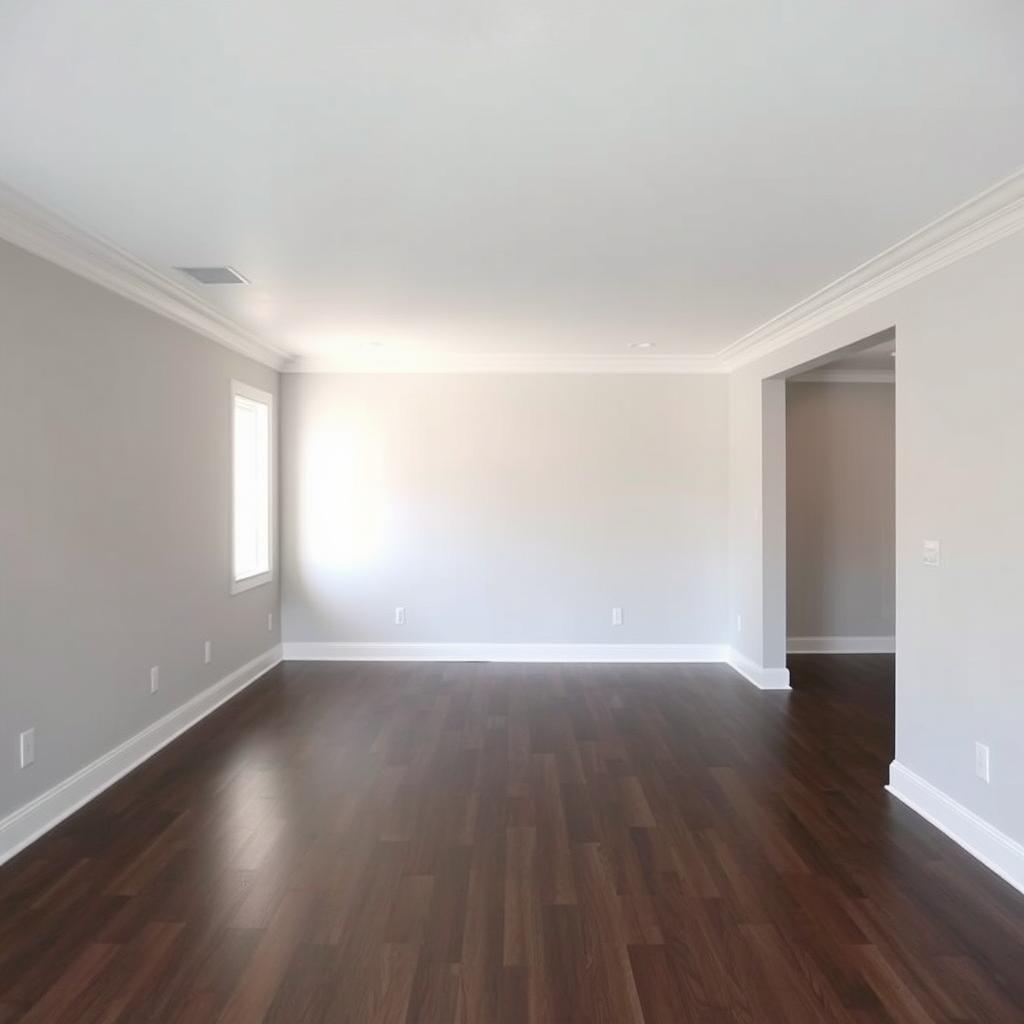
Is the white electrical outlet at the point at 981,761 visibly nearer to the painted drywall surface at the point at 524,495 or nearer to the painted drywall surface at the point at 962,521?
the painted drywall surface at the point at 962,521

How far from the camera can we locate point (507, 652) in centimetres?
554

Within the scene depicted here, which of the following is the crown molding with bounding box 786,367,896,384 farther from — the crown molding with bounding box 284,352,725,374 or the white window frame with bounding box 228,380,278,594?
the white window frame with bounding box 228,380,278,594

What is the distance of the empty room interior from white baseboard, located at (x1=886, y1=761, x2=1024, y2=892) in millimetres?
26

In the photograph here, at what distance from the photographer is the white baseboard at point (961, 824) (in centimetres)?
242

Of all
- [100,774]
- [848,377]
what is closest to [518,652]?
[100,774]

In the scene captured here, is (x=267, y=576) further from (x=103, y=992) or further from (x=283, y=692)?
(x=103, y=992)

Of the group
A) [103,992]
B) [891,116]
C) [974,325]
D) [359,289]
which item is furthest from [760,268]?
[103,992]

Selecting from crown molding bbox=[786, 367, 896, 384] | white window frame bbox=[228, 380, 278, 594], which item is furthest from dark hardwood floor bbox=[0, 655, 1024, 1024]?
crown molding bbox=[786, 367, 896, 384]

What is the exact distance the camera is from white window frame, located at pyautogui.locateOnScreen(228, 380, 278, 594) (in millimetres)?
4566

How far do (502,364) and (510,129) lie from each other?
3.49 metres

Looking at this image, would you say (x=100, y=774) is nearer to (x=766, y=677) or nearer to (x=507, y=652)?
(x=507, y=652)

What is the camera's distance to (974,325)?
2.64 m

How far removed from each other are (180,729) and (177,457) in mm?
1594

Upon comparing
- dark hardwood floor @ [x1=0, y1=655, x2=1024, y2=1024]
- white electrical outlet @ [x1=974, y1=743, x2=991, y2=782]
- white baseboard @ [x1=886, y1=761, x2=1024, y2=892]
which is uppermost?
white electrical outlet @ [x1=974, y1=743, x2=991, y2=782]
